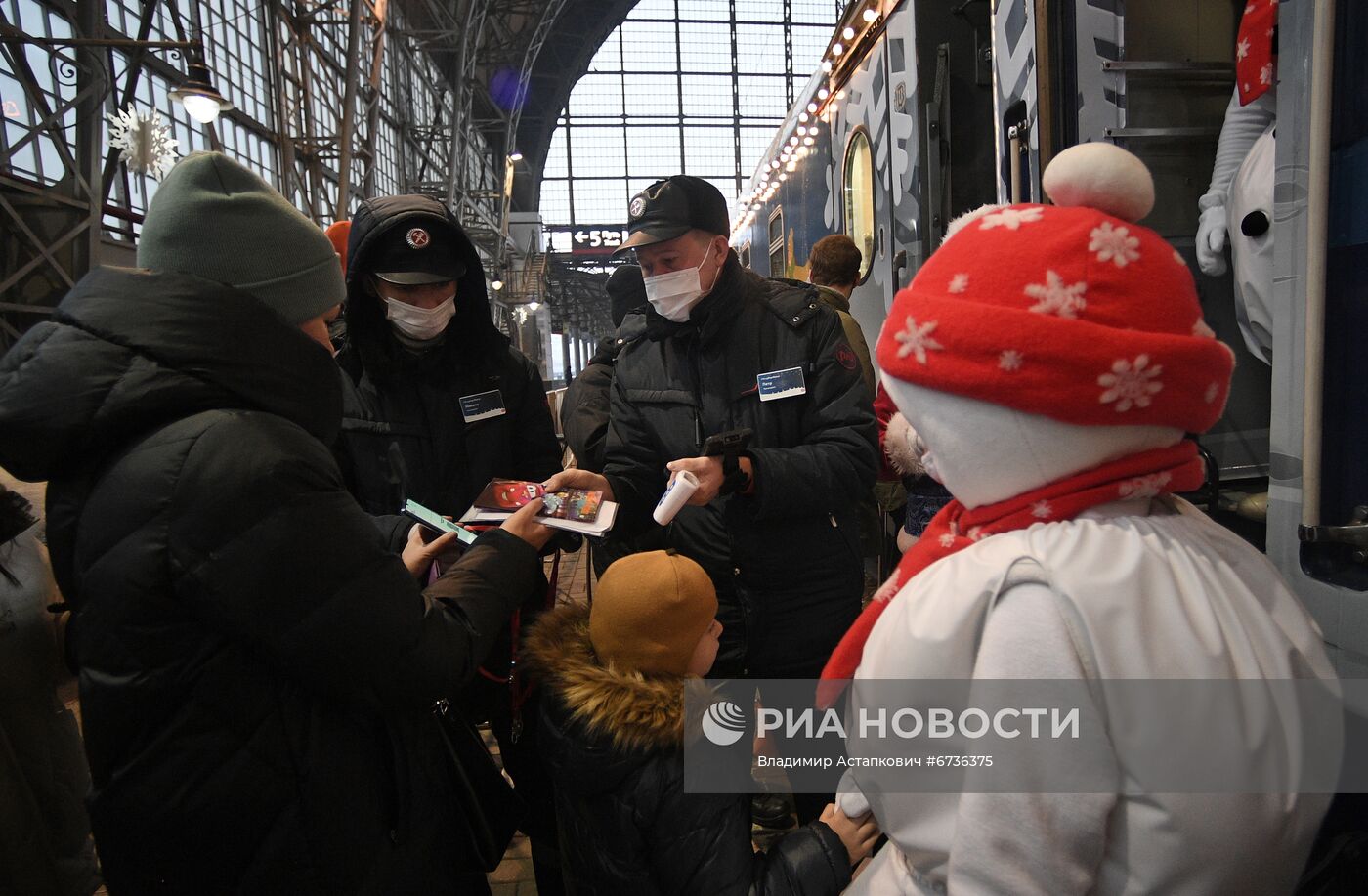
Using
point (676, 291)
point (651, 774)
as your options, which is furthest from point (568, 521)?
point (676, 291)

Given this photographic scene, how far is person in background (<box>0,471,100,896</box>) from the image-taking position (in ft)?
5.27

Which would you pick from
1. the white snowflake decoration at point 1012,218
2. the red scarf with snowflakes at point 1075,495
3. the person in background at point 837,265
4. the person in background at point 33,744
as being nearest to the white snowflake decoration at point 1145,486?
the red scarf with snowflakes at point 1075,495

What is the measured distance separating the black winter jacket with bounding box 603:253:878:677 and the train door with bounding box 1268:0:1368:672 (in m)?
0.83

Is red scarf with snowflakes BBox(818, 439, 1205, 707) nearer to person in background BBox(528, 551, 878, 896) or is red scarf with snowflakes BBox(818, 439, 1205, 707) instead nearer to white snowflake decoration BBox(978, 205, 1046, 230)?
white snowflake decoration BBox(978, 205, 1046, 230)

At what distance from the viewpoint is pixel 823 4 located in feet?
95.3

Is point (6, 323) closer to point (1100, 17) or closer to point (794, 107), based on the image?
point (794, 107)

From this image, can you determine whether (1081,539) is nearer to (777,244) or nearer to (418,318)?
(418,318)

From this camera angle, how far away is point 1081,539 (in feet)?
2.69

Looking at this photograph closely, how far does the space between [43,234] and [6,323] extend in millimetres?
963

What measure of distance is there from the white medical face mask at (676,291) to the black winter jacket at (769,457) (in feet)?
0.11

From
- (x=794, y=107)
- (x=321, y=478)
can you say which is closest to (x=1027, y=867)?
(x=321, y=478)

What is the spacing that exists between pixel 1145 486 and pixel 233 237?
4.19 ft

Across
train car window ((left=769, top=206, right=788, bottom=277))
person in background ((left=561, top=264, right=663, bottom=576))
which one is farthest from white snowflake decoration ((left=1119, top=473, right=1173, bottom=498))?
train car window ((left=769, top=206, right=788, bottom=277))

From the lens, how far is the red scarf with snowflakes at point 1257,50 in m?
1.90
